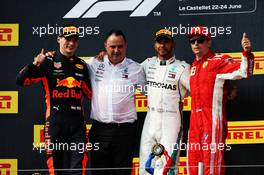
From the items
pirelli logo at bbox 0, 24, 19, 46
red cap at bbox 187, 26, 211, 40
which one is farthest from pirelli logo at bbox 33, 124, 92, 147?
red cap at bbox 187, 26, 211, 40

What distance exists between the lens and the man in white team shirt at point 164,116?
5.59 m

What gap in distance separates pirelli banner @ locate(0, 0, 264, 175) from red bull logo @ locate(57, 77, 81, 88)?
0.15m

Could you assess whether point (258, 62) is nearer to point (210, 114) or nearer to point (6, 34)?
point (210, 114)

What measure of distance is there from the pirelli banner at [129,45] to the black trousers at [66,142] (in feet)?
0.21

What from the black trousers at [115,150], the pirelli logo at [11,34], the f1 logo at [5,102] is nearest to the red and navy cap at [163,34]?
the black trousers at [115,150]

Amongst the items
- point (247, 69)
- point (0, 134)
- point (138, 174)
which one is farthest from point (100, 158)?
point (247, 69)

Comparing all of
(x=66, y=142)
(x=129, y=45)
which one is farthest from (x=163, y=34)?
(x=66, y=142)

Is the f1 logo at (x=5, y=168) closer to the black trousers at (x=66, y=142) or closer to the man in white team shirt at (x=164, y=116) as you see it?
the black trousers at (x=66, y=142)

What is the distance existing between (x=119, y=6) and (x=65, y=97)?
70 cm

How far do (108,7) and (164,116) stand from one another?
0.81 meters

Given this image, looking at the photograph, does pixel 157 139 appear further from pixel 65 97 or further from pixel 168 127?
pixel 65 97

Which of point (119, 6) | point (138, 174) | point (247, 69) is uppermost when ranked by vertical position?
point (119, 6)

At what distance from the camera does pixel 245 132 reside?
555 cm

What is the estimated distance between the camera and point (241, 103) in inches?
218
